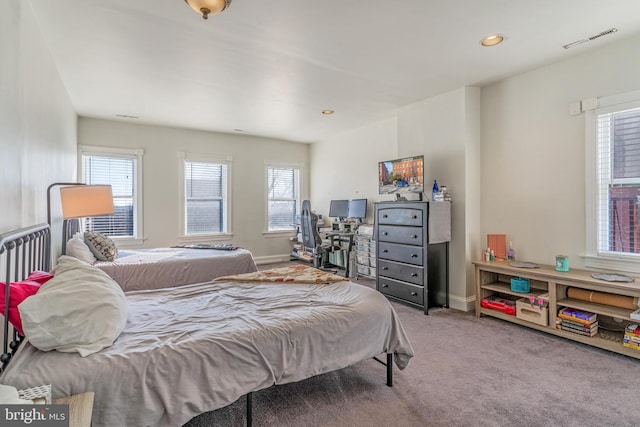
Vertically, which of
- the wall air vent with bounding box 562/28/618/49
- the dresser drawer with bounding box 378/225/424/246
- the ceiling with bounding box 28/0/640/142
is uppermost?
the wall air vent with bounding box 562/28/618/49

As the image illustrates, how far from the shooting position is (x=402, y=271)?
3.89 metres

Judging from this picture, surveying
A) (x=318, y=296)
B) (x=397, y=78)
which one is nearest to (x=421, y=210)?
(x=397, y=78)

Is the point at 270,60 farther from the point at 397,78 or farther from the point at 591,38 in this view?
the point at 591,38

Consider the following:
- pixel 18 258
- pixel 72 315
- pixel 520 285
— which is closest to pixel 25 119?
pixel 18 258

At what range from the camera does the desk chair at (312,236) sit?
5.45 metres

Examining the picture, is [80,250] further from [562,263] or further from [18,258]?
[562,263]

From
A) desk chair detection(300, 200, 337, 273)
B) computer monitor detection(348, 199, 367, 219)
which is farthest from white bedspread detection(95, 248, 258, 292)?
computer monitor detection(348, 199, 367, 219)

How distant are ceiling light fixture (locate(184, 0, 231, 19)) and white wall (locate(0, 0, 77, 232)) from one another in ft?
3.17

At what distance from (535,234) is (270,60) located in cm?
A: 326

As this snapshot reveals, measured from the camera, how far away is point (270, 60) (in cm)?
305

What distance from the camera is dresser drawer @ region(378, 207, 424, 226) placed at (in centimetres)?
366

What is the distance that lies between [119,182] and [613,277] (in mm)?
6400

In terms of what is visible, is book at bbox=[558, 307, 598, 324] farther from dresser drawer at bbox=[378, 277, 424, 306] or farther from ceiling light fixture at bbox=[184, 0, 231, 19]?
ceiling light fixture at bbox=[184, 0, 231, 19]

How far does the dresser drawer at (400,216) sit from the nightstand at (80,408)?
126 inches
